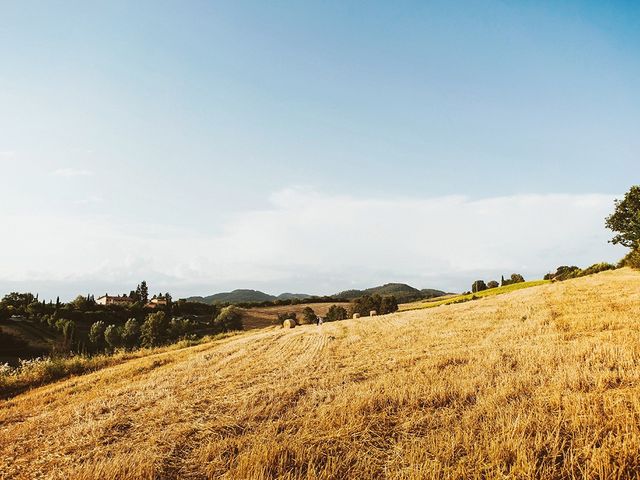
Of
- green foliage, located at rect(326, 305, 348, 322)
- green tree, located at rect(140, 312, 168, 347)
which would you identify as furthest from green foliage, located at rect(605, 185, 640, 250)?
green tree, located at rect(140, 312, 168, 347)

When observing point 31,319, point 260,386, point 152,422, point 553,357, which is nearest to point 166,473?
point 152,422

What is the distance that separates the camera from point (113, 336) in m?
91.0

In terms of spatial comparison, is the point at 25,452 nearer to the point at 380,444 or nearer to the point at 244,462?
the point at 244,462

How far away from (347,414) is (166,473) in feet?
9.81

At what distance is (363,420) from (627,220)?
222 feet

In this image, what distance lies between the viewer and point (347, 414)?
6734mm

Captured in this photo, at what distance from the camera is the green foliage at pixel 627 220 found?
5516cm

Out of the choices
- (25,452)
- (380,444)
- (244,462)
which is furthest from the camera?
(25,452)

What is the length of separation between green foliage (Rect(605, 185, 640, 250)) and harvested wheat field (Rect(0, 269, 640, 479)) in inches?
2146

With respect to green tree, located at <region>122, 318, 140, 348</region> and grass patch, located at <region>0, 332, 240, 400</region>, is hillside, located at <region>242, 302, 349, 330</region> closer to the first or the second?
green tree, located at <region>122, 318, 140, 348</region>

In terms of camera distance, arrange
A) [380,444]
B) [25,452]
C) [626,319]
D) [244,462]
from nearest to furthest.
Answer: [244,462] → [380,444] → [25,452] → [626,319]

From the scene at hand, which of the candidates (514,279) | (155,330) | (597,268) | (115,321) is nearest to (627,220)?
(597,268)

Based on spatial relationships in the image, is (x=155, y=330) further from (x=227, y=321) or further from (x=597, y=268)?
(x=597, y=268)

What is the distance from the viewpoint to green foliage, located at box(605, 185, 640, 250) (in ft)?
181
